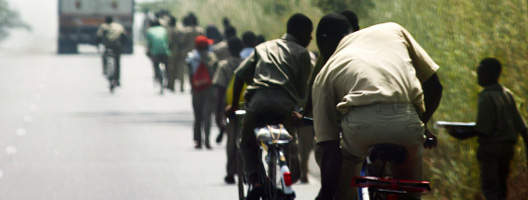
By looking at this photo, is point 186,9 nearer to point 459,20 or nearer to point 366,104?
point 459,20

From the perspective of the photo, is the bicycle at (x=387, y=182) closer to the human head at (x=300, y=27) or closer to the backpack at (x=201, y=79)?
the human head at (x=300, y=27)

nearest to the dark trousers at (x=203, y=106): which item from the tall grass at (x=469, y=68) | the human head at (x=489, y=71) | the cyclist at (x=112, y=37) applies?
the tall grass at (x=469, y=68)

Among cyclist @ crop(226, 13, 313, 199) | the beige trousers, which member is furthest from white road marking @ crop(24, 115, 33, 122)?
the beige trousers

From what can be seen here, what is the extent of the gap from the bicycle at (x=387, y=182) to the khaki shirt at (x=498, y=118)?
2713 mm

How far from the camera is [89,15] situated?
42.8 metres

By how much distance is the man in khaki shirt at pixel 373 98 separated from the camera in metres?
6.14

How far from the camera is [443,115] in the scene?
35.0 ft

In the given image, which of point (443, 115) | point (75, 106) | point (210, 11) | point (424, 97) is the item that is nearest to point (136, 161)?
point (443, 115)

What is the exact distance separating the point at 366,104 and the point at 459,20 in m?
5.08

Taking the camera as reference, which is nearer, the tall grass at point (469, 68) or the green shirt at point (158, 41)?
the tall grass at point (469, 68)

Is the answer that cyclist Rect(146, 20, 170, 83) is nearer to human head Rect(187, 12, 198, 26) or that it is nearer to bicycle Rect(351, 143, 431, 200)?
human head Rect(187, 12, 198, 26)

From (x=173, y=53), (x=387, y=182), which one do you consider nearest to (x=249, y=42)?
(x=387, y=182)

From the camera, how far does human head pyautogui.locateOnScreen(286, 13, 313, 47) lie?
8.67m

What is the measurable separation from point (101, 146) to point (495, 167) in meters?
8.59
